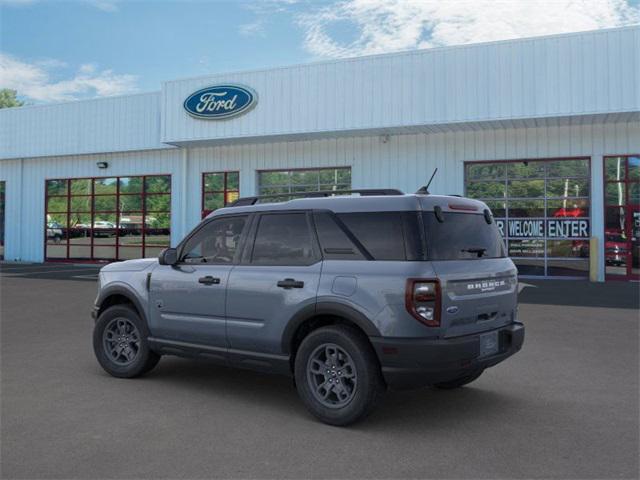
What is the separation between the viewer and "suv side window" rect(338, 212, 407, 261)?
4.58 m

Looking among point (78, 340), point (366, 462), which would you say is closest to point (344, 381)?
point (366, 462)

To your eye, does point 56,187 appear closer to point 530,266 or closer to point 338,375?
point 530,266

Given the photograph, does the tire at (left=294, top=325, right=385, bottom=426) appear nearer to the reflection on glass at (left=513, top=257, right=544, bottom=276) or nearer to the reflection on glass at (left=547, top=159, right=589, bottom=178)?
the reflection on glass at (left=513, top=257, right=544, bottom=276)

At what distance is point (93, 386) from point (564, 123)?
15.0 m

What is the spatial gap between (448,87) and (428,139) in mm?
2201

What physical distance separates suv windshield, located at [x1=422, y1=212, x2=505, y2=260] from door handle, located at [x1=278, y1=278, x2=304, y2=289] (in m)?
1.10

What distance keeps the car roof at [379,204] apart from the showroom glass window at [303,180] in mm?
14372

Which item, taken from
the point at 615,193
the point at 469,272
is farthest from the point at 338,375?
the point at 615,193

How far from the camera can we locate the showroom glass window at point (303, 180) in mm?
20078

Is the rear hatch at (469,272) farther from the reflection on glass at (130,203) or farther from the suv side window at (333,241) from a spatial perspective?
the reflection on glass at (130,203)

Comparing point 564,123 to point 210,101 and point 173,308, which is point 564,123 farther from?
point 173,308

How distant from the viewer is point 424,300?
14.3 ft

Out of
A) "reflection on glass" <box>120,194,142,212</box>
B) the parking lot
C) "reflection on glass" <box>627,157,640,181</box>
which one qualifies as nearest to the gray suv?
the parking lot

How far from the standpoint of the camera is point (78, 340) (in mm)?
8195
